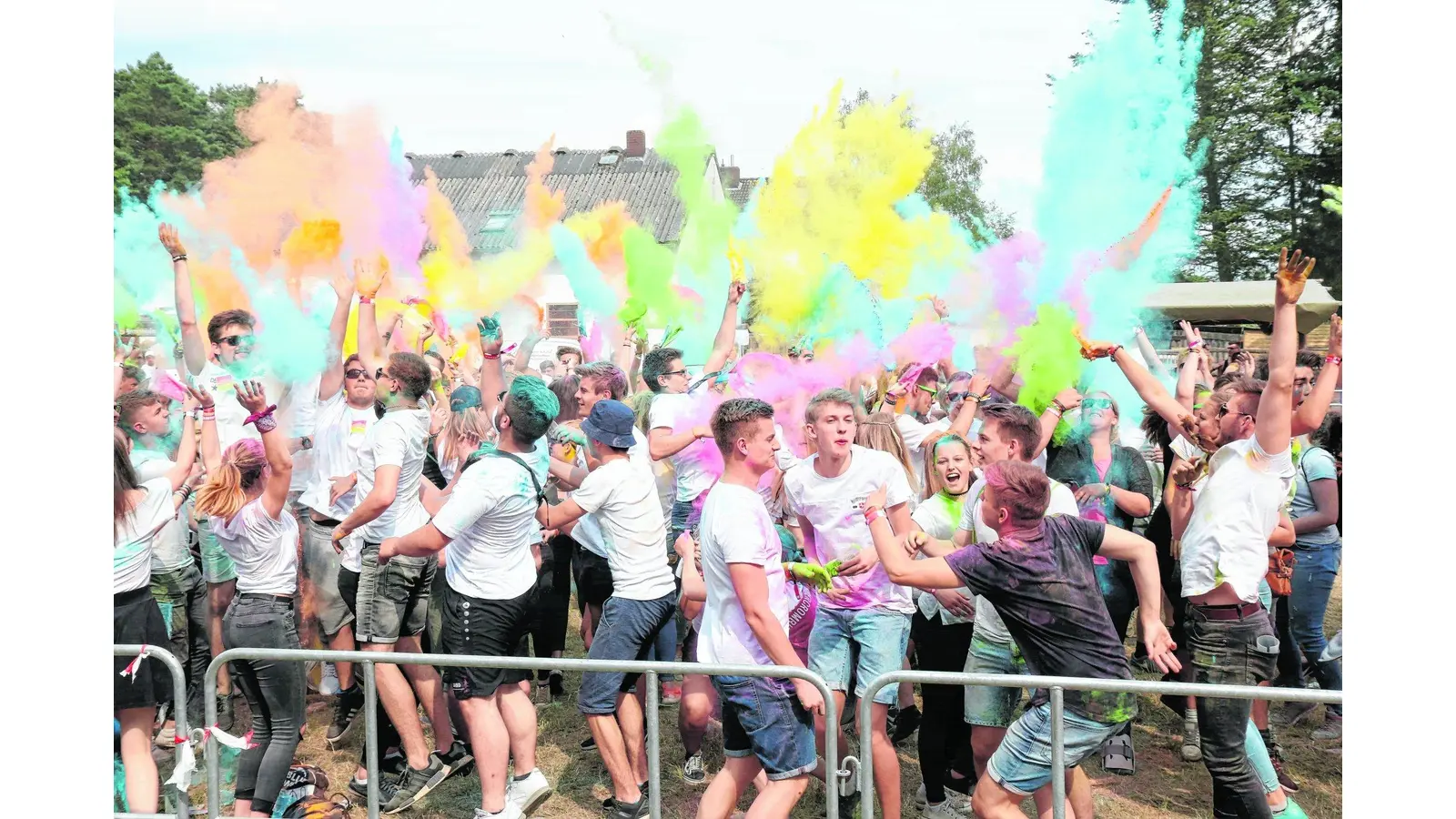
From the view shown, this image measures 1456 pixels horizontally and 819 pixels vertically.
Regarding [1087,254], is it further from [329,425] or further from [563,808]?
[329,425]

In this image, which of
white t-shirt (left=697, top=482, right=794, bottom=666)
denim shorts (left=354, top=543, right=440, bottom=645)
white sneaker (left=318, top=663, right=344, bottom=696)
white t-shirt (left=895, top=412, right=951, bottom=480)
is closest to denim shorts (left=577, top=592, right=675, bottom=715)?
white t-shirt (left=697, top=482, right=794, bottom=666)

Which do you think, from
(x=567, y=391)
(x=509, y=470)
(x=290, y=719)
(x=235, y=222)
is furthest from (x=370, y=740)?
(x=235, y=222)

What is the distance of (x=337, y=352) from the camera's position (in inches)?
229

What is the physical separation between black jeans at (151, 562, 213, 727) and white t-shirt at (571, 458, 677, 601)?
6.70 feet

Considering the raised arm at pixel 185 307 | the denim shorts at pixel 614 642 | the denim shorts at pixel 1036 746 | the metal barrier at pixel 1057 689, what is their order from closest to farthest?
1. the metal barrier at pixel 1057 689
2. the denim shorts at pixel 1036 746
3. the denim shorts at pixel 614 642
4. the raised arm at pixel 185 307

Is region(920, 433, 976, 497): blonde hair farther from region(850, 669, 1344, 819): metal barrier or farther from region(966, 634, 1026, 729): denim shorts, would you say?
region(850, 669, 1344, 819): metal barrier

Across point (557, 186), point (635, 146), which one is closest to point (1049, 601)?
point (557, 186)

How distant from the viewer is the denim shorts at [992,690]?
4.02 meters

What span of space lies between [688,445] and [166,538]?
8.12ft

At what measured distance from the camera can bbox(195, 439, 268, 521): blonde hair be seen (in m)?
4.45

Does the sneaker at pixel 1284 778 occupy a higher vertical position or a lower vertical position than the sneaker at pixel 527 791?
lower

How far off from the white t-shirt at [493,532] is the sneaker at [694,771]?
3.88 feet

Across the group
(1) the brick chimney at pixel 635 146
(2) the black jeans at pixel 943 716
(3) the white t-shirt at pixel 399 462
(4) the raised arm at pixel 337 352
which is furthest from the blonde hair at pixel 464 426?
(1) the brick chimney at pixel 635 146

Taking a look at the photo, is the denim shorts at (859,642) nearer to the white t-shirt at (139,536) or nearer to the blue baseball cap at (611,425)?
the blue baseball cap at (611,425)
